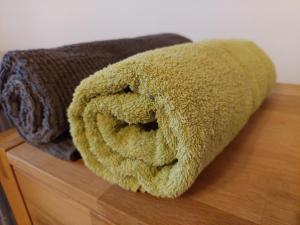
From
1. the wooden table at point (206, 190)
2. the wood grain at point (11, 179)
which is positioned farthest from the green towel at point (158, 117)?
the wood grain at point (11, 179)

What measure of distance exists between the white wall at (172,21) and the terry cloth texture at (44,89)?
0.40 metres

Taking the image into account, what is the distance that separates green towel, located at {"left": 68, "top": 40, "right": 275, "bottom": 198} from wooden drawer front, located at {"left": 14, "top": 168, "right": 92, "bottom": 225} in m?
0.07

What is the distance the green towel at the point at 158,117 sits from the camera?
0.22 m

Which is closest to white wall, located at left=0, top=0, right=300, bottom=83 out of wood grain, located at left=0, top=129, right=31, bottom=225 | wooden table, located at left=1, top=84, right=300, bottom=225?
wooden table, located at left=1, top=84, right=300, bottom=225

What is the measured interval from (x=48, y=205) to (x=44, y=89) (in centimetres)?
19

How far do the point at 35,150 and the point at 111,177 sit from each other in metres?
0.17

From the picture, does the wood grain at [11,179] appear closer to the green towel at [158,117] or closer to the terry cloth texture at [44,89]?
the terry cloth texture at [44,89]

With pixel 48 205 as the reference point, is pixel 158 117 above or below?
above

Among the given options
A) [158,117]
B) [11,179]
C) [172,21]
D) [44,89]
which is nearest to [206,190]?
[158,117]

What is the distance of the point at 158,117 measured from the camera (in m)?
0.23

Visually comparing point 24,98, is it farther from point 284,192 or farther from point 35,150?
point 284,192

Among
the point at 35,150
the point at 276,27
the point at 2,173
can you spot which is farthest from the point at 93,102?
the point at 276,27

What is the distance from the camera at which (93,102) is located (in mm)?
262

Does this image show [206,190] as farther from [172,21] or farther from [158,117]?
[172,21]
